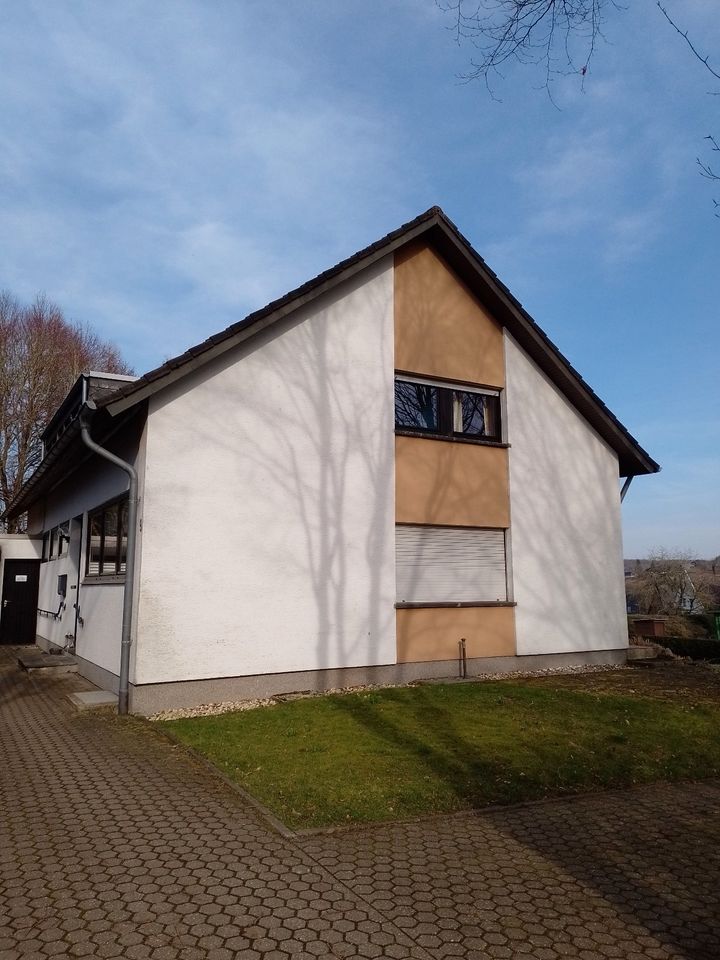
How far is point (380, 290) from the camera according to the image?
11922 millimetres

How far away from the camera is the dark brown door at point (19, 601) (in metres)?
19.4

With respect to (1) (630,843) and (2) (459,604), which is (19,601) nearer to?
(2) (459,604)

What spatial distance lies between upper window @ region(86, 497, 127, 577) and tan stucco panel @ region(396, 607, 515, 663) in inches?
174

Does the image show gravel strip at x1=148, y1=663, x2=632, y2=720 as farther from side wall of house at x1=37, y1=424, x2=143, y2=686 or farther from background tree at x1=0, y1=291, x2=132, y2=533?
background tree at x1=0, y1=291, x2=132, y2=533

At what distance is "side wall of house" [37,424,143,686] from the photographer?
1034 centimetres

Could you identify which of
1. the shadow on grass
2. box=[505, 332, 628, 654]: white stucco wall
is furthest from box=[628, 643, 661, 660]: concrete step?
the shadow on grass

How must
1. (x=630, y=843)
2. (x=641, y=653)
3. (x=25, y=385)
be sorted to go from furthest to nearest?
(x=25, y=385)
(x=641, y=653)
(x=630, y=843)

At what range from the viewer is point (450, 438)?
1239 cm

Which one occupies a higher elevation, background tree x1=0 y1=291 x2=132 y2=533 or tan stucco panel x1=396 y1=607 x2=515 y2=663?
background tree x1=0 y1=291 x2=132 y2=533

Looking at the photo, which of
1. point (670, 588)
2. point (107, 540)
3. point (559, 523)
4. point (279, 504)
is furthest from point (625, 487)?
point (670, 588)

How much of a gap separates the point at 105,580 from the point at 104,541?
3.69 feet

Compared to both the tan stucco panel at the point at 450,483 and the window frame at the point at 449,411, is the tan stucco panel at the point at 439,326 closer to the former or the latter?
the window frame at the point at 449,411

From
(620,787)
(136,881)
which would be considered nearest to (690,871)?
(620,787)

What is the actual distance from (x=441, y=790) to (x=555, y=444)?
29.9ft
